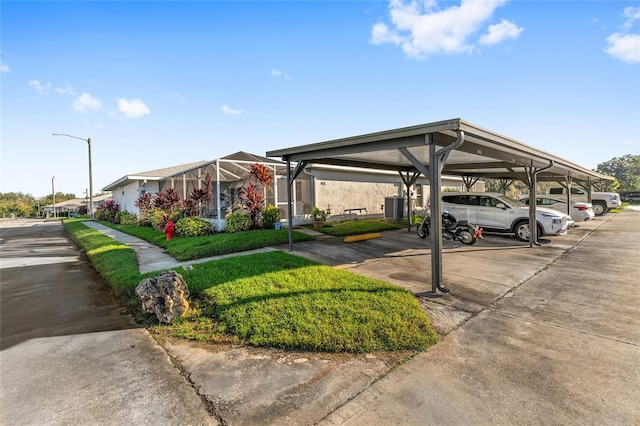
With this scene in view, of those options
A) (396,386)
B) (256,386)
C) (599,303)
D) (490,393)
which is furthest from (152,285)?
(599,303)

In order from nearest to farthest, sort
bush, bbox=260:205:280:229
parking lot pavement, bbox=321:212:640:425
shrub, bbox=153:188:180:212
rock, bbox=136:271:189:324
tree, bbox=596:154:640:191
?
parking lot pavement, bbox=321:212:640:425 < rock, bbox=136:271:189:324 < bush, bbox=260:205:280:229 < shrub, bbox=153:188:180:212 < tree, bbox=596:154:640:191

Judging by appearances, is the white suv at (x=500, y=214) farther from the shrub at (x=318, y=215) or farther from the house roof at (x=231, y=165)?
the house roof at (x=231, y=165)

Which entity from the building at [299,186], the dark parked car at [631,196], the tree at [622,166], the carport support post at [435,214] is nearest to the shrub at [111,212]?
Result: the building at [299,186]

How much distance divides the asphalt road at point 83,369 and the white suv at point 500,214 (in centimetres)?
1037

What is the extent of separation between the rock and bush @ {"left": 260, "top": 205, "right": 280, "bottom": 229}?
24.6 ft

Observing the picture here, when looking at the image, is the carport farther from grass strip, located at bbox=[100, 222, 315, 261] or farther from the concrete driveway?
the concrete driveway

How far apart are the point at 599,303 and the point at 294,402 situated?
15.9ft

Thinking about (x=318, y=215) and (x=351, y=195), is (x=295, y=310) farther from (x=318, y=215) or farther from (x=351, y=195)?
(x=351, y=195)

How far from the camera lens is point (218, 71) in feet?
35.8

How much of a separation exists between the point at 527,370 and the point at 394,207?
44.5 feet

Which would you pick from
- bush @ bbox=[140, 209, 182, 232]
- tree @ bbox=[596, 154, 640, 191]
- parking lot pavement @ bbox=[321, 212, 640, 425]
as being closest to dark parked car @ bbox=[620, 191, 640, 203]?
tree @ bbox=[596, 154, 640, 191]

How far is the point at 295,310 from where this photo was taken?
412 cm

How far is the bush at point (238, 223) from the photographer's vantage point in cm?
1124

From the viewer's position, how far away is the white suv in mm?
9922
